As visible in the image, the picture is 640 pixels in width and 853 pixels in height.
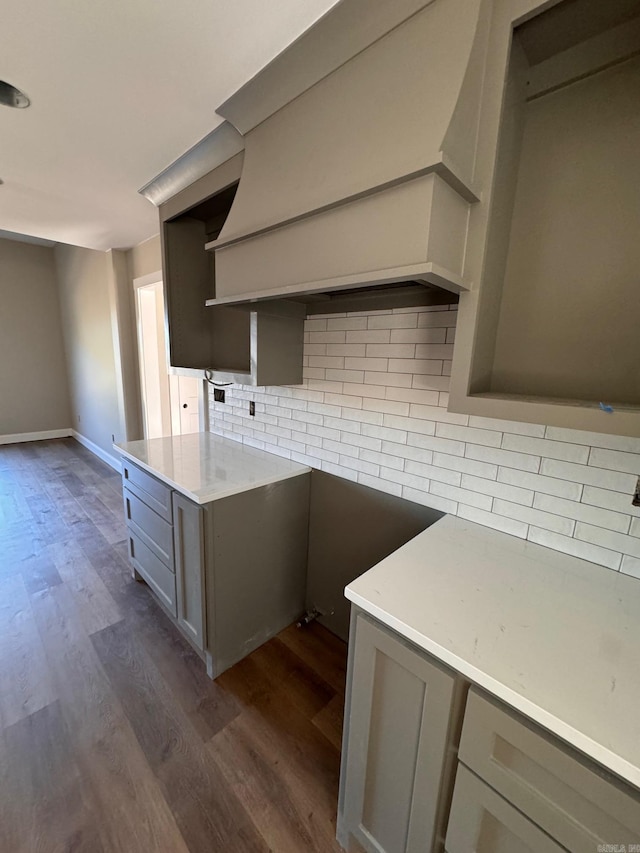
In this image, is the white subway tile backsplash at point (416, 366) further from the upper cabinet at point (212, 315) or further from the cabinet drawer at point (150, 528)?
the cabinet drawer at point (150, 528)

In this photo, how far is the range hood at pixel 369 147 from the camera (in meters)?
0.87

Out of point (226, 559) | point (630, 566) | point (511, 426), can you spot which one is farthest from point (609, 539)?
point (226, 559)

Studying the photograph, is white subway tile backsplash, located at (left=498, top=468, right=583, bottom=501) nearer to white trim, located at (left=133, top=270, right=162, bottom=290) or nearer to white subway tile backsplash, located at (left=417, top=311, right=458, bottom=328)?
white subway tile backsplash, located at (left=417, top=311, right=458, bottom=328)

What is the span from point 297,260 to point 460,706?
133cm

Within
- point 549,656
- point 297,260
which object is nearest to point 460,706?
point 549,656

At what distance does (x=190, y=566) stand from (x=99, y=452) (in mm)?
4162

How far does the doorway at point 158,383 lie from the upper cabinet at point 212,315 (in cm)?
127

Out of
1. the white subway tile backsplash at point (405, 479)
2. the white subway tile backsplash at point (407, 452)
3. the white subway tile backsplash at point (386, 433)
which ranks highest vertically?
the white subway tile backsplash at point (386, 433)

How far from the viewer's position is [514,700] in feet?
2.16

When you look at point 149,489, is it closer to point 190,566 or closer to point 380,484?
point 190,566

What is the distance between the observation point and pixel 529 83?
39.2 inches

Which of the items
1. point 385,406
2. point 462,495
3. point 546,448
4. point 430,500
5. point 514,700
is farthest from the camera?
point 385,406

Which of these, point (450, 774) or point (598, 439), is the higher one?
point (598, 439)

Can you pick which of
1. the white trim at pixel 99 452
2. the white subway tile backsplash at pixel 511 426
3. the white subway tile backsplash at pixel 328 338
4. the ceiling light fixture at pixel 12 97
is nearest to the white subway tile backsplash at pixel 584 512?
the white subway tile backsplash at pixel 511 426
